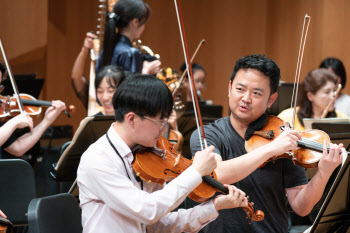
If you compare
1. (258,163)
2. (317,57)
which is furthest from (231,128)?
(317,57)

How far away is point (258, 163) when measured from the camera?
1.78 metres

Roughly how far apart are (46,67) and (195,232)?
402 cm

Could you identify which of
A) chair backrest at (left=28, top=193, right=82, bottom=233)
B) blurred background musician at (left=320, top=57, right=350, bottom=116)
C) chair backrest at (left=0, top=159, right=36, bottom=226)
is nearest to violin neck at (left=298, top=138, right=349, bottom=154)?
chair backrest at (left=28, top=193, right=82, bottom=233)

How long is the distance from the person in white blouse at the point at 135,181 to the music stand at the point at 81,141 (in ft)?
3.43

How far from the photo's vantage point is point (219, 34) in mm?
6746

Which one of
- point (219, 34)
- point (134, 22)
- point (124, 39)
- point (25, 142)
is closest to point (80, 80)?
point (124, 39)

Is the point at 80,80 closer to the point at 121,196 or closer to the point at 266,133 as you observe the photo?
the point at 266,133

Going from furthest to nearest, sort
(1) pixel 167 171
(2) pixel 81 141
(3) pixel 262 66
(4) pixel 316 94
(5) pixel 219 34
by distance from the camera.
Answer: (5) pixel 219 34
(4) pixel 316 94
(2) pixel 81 141
(3) pixel 262 66
(1) pixel 167 171

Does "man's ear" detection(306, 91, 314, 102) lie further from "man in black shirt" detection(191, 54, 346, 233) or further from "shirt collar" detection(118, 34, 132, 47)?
"man in black shirt" detection(191, 54, 346, 233)

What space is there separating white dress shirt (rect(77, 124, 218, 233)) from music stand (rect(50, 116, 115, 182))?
1065 millimetres

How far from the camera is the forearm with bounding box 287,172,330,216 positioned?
1.89m

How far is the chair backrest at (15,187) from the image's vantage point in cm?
259

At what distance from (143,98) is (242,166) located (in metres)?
0.41

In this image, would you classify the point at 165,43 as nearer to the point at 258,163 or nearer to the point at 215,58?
the point at 215,58
